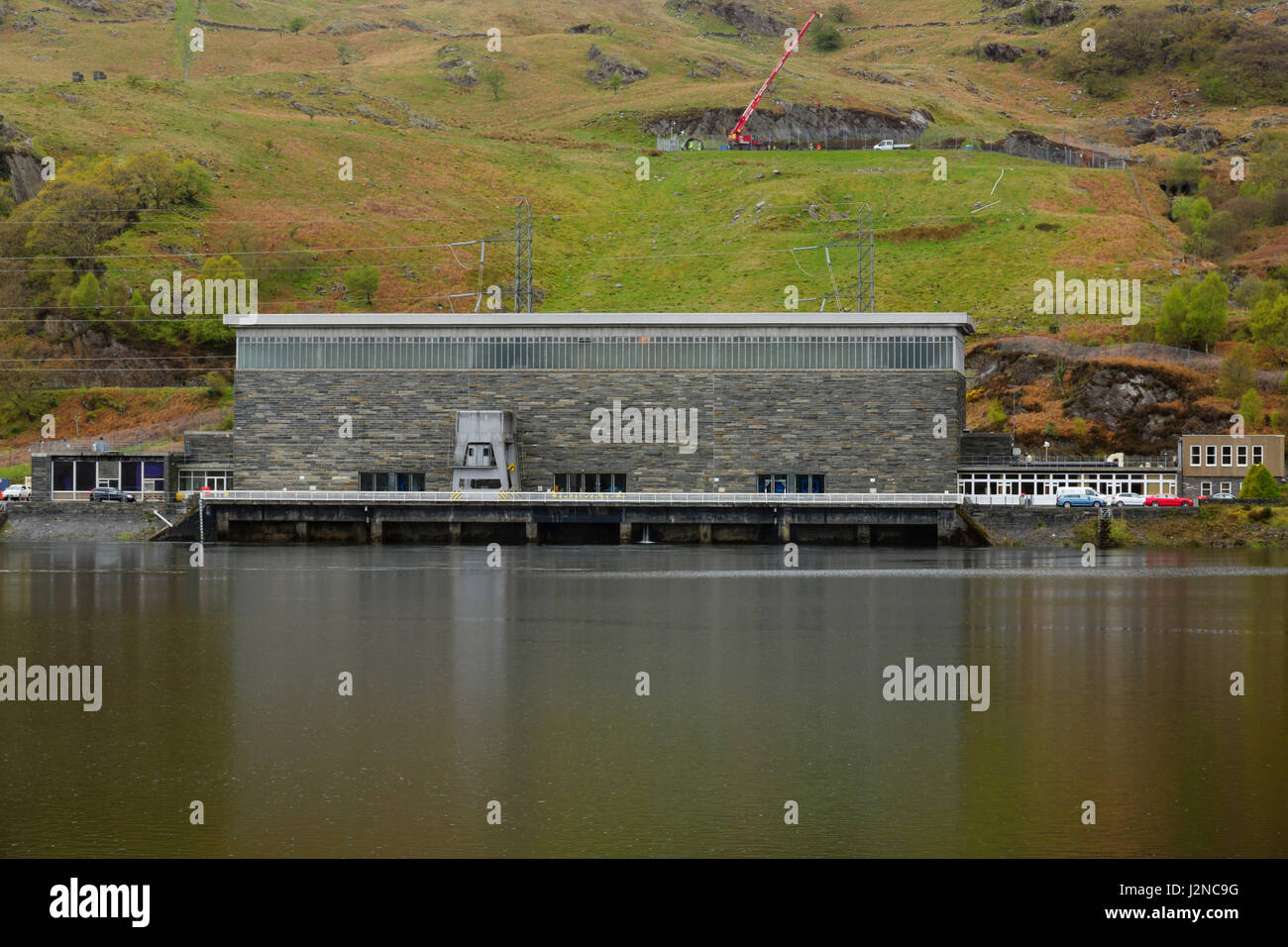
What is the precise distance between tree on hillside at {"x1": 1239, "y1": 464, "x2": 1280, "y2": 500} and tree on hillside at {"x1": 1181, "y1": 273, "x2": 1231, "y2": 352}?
4271 cm

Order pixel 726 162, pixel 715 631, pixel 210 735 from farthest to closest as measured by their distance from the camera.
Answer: pixel 726 162 < pixel 715 631 < pixel 210 735

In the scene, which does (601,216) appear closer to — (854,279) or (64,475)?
(854,279)

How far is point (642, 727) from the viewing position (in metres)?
26.4

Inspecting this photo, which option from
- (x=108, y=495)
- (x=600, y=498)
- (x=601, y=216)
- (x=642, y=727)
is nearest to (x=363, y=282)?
(x=601, y=216)

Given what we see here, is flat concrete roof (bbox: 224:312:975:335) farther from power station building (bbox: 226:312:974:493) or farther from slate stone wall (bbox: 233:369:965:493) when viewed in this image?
slate stone wall (bbox: 233:369:965:493)

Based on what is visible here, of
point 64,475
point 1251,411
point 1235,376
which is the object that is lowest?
point 64,475

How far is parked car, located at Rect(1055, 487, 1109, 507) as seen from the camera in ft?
266

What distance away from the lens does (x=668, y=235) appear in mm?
173250

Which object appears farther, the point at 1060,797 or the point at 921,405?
the point at 921,405

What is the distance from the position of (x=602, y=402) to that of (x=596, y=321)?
475cm

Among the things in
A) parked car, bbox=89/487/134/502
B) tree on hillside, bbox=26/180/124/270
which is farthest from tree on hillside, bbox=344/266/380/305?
parked car, bbox=89/487/134/502

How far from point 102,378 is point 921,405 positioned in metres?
74.9

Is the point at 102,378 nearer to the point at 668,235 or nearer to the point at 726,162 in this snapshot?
the point at 668,235
